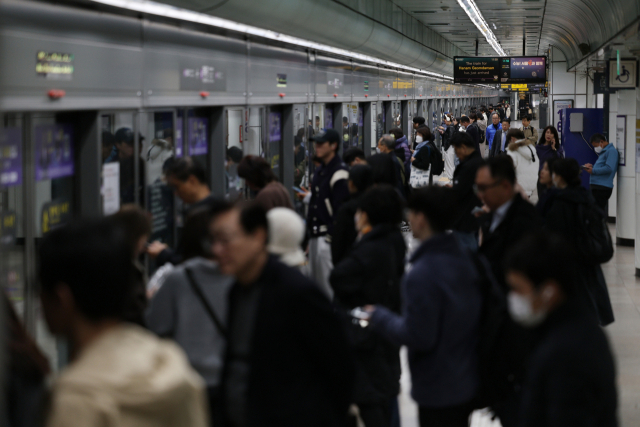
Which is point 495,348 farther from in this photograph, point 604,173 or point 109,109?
point 604,173

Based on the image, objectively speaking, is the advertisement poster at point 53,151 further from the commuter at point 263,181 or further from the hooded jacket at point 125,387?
the hooded jacket at point 125,387

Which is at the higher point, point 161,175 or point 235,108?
point 235,108

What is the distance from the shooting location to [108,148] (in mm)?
4738

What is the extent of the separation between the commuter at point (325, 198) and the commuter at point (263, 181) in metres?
0.63

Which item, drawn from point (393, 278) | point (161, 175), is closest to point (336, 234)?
point (393, 278)

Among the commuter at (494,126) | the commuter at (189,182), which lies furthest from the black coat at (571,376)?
the commuter at (494,126)

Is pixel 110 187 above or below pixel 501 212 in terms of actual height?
above

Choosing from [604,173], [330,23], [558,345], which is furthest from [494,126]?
[558,345]

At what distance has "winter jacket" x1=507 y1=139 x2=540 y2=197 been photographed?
9.14m

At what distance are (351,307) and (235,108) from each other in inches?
138

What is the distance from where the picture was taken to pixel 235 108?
6863 mm

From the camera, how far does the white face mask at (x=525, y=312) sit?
2.32 m

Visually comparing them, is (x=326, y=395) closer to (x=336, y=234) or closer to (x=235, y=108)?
(x=336, y=234)

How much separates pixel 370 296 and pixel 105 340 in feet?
7.35
